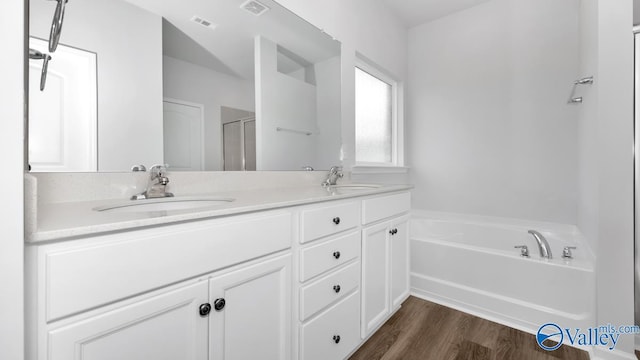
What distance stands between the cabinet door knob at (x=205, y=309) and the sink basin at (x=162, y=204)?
32cm

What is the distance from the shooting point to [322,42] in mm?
1878

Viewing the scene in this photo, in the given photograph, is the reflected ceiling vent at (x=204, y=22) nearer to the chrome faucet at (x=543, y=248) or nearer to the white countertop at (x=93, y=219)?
the white countertop at (x=93, y=219)

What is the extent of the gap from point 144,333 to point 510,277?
2.00 meters

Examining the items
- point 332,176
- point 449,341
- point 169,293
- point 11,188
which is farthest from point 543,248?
point 11,188

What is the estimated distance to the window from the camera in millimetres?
2596

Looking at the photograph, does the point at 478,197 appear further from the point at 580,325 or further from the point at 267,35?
the point at 267,35

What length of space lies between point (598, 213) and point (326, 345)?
59.5 inches

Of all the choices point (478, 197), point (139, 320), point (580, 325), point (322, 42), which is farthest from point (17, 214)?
point (478, 197)

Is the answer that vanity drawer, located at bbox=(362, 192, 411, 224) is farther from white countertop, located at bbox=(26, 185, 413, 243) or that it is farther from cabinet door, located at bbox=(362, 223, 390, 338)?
white countertop, located at bbox=(26, 185, 413, 243)

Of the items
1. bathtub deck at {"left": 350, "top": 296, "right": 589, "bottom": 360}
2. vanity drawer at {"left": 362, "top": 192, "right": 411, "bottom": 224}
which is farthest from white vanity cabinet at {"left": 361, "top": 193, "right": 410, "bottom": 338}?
bathtub deck at {"left": 350, "top": 296, "right": 589, "bottom": 360}

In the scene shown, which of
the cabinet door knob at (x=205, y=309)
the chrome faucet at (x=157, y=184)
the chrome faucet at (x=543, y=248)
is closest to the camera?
the cabinet door knob at (x=205, y=309)

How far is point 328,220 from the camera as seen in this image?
1.16 meters

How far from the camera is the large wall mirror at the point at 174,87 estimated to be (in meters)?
0.88
